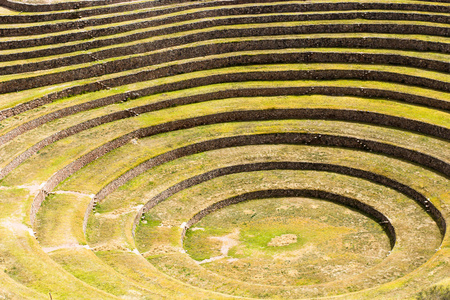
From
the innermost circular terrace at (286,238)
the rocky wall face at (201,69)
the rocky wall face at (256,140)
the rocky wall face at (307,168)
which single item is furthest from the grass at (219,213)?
the rocky wall face at (201,69)

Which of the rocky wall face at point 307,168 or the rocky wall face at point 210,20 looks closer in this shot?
the rocky wall face at point 307,168

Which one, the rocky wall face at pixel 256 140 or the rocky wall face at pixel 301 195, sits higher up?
the rocky wall face at pixel 256 140

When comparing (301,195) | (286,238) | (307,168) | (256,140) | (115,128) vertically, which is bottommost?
(286,238)

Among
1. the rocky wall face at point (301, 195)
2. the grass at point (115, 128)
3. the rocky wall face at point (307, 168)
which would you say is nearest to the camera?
the rocky wall face at point (307, 168)

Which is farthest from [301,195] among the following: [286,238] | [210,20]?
[210,20]

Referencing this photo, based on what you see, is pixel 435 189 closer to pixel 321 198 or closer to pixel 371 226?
pixel 371 226

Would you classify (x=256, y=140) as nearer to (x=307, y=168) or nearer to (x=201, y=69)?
(x=307, y=168)

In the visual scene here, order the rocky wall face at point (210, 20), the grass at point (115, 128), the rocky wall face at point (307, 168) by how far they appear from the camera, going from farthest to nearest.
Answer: the rocky wall face at point (210, 20) → the grass at point (115, 128) → the rocky wall face at point (307, 168)

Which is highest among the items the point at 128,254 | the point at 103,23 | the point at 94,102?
the point at 103,23

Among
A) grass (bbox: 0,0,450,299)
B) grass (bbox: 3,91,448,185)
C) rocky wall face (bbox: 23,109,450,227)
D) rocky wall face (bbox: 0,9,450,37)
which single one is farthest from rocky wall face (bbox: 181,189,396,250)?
rocky wall face (bbox: 0,9,450,37)

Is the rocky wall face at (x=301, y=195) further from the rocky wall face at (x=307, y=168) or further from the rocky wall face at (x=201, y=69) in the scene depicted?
the rocky wall face at (x=201, y=69)

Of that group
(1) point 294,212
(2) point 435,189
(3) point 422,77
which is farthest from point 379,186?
(3) point 422,77
